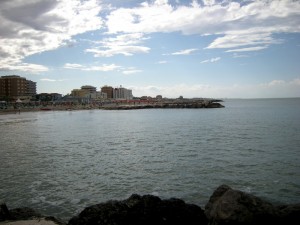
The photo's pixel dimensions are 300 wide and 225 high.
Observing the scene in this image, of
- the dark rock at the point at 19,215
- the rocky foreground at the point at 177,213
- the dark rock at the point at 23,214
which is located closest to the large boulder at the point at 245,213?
the rocky foreground at the point at 177,213

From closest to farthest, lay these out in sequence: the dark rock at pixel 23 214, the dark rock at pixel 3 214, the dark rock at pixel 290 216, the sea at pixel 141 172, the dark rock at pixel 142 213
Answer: the dark rock at pixel 290 216, the dark rock at pixel 142 213, the dark rock at pixel 3 214, the dark rock at pixel 23 214, the sea at pixel 141 172

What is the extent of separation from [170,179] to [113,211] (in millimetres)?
7984

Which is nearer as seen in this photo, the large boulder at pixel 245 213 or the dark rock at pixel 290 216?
the large boulder at pixel 245 213

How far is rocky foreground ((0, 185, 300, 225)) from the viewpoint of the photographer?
844 cm

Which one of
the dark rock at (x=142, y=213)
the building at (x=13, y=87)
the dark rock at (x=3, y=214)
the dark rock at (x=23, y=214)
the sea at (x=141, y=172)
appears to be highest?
the building at (x=13, y=87)

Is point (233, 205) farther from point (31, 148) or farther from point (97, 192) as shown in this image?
point (31, 148)

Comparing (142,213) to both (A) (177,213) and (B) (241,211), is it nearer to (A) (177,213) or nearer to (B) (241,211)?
(A) (177,213)

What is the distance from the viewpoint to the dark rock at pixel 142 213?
937 centimetres

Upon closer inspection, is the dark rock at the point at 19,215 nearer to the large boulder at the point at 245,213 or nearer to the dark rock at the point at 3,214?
the dark rock at the point at 3,214

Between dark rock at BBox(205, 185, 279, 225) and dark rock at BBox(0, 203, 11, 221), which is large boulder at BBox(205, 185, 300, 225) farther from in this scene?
dark rock at BBox(0, 203, 11, 221)

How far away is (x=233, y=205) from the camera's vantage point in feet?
27.9

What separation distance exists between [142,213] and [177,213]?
110cm

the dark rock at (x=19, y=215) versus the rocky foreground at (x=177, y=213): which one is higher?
the rocky foreground at (x=177, y=213)

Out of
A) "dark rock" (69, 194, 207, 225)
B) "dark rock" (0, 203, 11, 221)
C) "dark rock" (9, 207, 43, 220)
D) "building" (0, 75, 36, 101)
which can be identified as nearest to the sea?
"dark rock" (9, 207, 43, 220)
